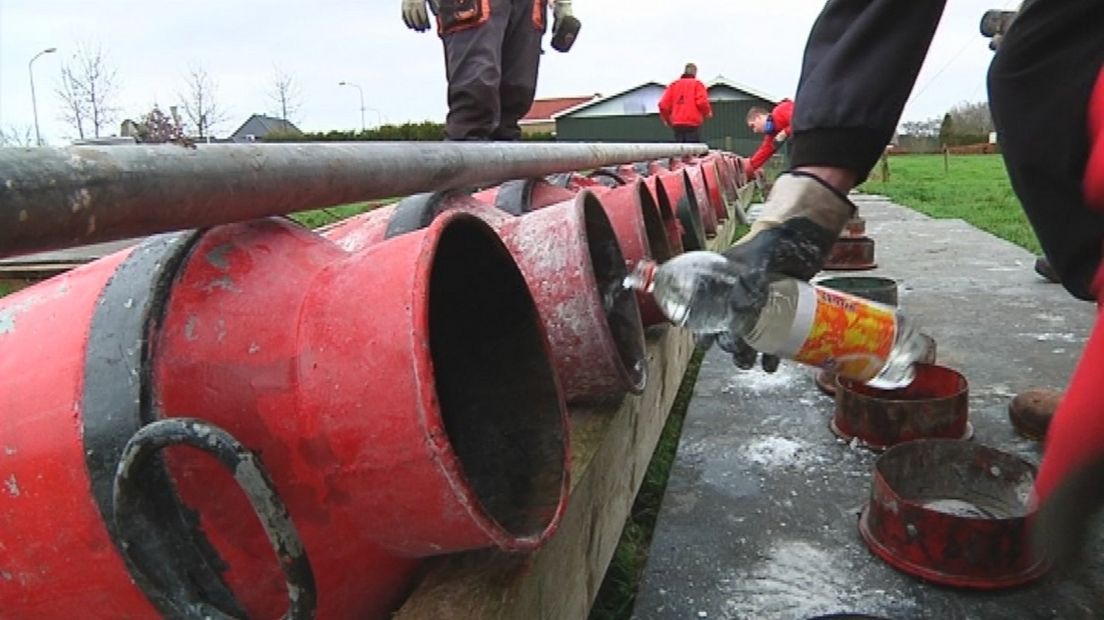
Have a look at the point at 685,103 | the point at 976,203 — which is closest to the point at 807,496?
the point at 976,203

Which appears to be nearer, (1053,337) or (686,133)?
(1053,337)

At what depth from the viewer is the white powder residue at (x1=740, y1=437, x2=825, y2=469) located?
2467 millimetres

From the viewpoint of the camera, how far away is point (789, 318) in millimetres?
1473

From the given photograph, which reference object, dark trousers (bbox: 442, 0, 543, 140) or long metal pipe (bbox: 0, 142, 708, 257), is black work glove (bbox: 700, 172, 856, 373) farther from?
dark trousers (bbox: 442, 0, 543, 140)

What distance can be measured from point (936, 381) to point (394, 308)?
7.31 feet

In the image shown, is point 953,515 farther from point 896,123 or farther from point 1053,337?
point 1053,337

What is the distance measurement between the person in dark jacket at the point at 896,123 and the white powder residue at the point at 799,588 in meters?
0.52

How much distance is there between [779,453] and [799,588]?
2.46 feet

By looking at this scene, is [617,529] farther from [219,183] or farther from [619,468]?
[219,183]

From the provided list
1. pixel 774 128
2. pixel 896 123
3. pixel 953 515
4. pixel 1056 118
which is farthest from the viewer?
A: pixel 774 128

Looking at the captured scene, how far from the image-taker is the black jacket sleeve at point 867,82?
1.46 m

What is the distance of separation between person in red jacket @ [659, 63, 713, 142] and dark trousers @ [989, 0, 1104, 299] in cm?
1229

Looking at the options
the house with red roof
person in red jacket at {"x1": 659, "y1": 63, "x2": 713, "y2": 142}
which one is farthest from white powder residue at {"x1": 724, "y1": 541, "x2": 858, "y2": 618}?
the house with red roof

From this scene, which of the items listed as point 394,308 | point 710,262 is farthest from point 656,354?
point 394,308
